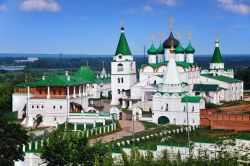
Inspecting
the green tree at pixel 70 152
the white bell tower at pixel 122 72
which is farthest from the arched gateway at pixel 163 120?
the green tree at pixel 70 152

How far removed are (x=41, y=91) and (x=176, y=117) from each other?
9.28 m

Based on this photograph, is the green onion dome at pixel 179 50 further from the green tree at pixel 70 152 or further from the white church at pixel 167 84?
the green tree at pixel 70 152

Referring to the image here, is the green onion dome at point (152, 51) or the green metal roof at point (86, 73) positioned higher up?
the green onion dome at point (152, 51)

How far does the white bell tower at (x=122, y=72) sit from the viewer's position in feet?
134

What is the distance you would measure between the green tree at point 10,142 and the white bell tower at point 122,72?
789 inches

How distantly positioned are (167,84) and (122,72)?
7.63 m

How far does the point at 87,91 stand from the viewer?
37.6m

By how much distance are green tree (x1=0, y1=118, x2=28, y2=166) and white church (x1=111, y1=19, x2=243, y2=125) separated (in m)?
14.2

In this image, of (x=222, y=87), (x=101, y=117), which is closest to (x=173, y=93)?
(x=101, y=117)

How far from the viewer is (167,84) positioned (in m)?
34.1

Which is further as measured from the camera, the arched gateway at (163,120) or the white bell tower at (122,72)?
the white bell tower at (122,72)

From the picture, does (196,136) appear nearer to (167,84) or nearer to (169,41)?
(167,84)

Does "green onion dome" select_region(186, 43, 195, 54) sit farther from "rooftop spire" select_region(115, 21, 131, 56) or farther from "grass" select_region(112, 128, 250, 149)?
"grass" select_region(112, 128, 250, 149)

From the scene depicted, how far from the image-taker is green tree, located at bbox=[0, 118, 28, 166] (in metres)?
19.3
